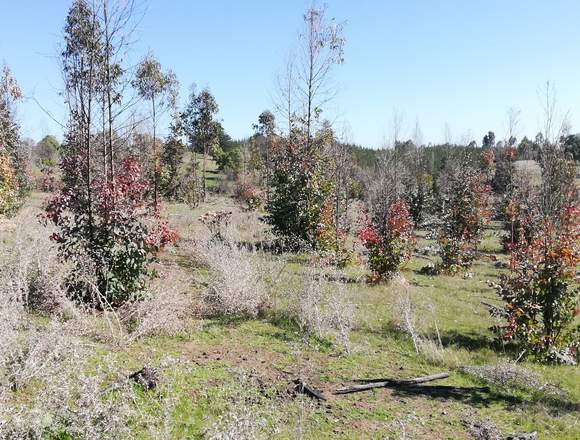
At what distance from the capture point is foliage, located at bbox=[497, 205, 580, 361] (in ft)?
26.4

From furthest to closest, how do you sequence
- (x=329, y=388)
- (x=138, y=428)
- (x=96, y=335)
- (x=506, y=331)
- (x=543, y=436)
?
(x=506, y=331) → (x=96, y=335) → (x=329, y=388) → (x=543, y=436) → (x=138, y=428)

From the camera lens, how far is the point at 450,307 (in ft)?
36.8

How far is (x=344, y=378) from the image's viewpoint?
660cm

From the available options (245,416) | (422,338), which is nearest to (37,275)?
(245,416)

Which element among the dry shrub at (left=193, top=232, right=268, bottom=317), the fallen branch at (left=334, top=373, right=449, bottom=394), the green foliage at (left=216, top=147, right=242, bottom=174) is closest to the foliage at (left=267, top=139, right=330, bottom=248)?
the dry shrub at (left=193, top=232, right=268, bottom=317)

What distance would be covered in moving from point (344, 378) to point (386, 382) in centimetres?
56

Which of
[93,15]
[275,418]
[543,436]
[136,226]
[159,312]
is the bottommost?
[543,436]

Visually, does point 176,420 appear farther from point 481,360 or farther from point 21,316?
point 481,360

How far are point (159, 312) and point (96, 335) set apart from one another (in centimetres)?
93

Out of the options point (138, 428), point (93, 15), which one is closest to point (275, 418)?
point (138, 428)

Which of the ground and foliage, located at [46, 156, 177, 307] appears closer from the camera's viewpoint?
the ground

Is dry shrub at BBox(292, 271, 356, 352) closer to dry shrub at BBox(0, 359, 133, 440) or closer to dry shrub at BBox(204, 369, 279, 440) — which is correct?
dry shrub at BBox(204, 369, 279, 440)

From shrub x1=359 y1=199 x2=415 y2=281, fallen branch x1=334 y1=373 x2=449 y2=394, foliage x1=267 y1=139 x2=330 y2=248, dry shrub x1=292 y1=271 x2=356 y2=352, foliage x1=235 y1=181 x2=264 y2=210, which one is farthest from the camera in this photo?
foliage x1=235 y1=181 x2=264 y2=210

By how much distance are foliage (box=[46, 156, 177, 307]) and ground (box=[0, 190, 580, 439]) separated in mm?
1221
